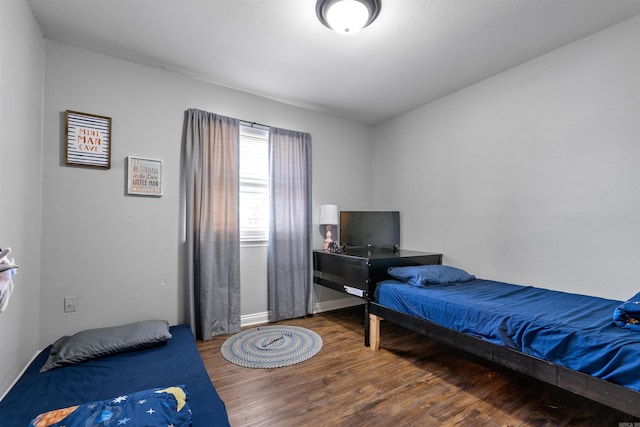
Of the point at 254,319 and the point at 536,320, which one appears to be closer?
the point at 536,320

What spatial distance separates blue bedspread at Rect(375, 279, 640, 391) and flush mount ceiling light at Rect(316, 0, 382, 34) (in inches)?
81.6

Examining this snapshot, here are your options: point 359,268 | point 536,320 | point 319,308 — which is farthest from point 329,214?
point 536,320

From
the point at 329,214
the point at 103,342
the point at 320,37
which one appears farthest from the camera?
the point at 329,214

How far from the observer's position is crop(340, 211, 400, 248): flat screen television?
12.3ft

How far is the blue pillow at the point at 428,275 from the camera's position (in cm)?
250

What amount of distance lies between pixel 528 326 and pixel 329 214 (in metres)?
2.32

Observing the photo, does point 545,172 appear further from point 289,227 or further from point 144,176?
point 144,176

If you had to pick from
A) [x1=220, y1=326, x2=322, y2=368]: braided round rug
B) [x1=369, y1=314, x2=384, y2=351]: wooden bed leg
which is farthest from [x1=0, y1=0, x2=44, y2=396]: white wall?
[x1=369, y1=314, x2=384, y2=351]: wooden bed leg

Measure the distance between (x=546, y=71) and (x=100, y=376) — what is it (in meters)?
4.07

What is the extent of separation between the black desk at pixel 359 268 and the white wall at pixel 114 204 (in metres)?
1.55

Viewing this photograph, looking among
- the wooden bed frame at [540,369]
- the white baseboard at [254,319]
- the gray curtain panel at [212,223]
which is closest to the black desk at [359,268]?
the wooden bed frame at [540,369]

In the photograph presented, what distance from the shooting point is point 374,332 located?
260 centimetres

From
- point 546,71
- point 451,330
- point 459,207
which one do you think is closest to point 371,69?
point 546,71

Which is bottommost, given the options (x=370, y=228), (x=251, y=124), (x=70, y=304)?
(x=70, y=304)
